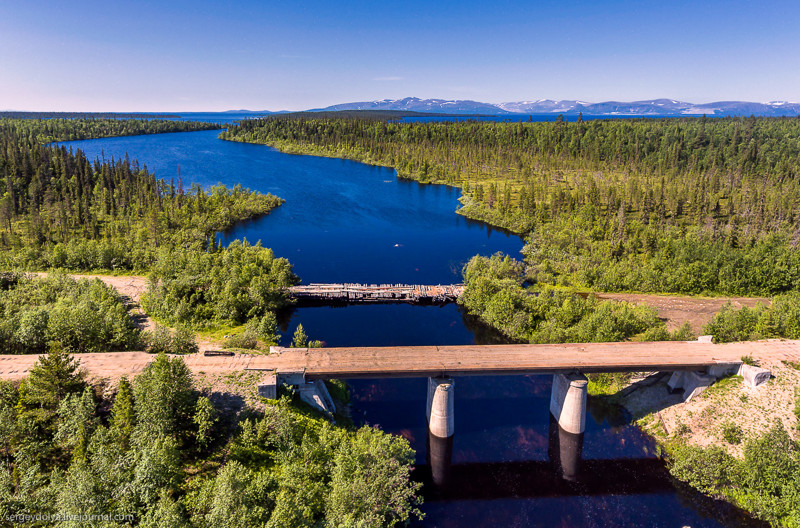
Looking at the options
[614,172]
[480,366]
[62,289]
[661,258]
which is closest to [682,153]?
[614,172]

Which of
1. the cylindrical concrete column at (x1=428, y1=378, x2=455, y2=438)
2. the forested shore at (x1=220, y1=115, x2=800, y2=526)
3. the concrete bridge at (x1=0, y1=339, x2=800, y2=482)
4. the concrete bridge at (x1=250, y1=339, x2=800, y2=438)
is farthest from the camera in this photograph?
the concrete bridge at (x1=250, y1=339, x2=800, y2=438)

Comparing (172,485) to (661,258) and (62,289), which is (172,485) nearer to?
(62,289)

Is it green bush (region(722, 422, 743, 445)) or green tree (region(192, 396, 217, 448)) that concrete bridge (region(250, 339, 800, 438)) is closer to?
green bush (region(722, 422, 743, 445))

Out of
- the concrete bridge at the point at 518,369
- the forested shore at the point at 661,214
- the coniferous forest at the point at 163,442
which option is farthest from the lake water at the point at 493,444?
the forested shore at the point at 661,214

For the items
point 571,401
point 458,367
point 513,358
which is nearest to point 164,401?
point 458,367

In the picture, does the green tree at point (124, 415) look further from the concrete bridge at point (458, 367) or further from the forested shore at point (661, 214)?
the forested shore at point (661, 214)

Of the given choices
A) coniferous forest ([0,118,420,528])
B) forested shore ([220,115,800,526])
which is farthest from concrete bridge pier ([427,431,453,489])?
forested shore ([220,115,800,526])
